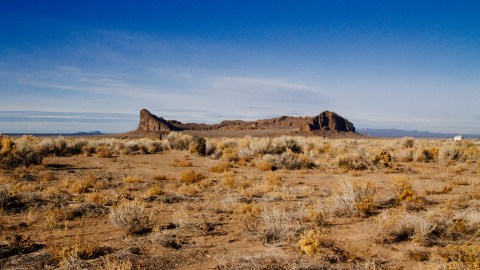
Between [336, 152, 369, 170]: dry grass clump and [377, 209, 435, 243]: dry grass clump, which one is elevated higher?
[336, 152, 369, 170]: dry grass clump

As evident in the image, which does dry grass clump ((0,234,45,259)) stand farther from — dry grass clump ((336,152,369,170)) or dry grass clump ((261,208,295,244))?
dry grass clump ((336,152,369,170))

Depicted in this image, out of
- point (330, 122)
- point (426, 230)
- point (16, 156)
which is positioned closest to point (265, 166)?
point (426, 230)

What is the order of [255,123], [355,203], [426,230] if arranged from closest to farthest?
[426,230], [355,203], [255,123]

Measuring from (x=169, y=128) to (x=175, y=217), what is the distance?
101 m

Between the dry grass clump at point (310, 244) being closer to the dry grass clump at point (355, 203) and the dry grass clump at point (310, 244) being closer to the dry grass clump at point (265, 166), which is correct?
the dry grass clump at point (355, 203)

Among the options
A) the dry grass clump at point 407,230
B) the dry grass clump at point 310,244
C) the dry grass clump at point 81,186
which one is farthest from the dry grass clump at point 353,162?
the dry grass clump at point 81,186

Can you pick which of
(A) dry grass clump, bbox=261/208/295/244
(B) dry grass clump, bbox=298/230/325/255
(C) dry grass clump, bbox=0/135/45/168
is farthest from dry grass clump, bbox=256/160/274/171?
(C) dry grass clump, bbox=0/135/45/168

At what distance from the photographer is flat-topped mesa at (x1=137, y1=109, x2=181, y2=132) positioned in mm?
104600

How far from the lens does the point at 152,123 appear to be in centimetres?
10681

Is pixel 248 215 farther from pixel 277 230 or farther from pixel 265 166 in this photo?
pixel 265 166

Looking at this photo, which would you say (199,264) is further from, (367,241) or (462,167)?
(462,167)

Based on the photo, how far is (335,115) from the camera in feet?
389

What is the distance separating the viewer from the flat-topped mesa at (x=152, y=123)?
105 m

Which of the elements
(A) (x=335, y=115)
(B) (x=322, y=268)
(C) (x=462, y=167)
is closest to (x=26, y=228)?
(B) (x=322, y=268)
